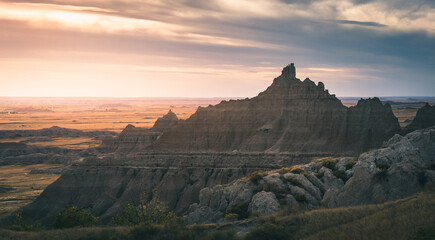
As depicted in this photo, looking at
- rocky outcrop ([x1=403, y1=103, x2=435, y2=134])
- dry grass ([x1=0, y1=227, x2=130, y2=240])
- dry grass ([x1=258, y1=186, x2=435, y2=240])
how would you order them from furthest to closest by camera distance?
rocky outcrop ([x1=403, y1=103, x2=435, y2=134]), dry grass ([x1=0, y1=227, x2=130, y2=240]), dry grass ([x1=258, y1=186, x2=435, y2=240])

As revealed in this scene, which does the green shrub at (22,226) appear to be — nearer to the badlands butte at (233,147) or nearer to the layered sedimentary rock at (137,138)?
the badlands butte at (233,147)

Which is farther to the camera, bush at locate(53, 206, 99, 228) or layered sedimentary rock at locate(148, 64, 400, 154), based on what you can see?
layered sedimentary rock at locate(148, 64, 400, 154)

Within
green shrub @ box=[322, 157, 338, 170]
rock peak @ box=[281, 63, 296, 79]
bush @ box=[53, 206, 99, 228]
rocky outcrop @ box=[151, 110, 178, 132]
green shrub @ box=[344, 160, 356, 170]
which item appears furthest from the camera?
rocky outcrop @ box=[151, 110, 178, 132]

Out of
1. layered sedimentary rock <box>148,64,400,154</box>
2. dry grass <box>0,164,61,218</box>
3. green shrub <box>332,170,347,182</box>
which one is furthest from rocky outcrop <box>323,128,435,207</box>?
dry grass <box>0,164,61,218</box>

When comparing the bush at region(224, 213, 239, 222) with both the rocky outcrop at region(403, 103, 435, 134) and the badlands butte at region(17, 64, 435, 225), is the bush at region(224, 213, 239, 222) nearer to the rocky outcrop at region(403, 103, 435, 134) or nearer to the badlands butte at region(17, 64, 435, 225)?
the badlands butte at region(17, 64, 435, 225)

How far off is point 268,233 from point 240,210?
1305cm

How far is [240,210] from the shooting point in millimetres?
47906

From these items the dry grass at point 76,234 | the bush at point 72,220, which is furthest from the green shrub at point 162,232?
the bush at point 72,220

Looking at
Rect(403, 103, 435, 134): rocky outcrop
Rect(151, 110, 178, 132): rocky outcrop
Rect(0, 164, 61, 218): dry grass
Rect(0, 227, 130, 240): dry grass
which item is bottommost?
Rect(0, 164, 61, 218): dry grass

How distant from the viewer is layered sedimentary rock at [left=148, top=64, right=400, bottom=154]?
80125mm

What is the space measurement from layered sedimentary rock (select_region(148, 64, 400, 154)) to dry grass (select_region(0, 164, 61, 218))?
24500mm

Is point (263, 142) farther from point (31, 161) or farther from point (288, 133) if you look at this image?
point (31, 161)

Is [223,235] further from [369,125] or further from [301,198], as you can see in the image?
[369,125]

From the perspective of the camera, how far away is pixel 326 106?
83.1 metres
